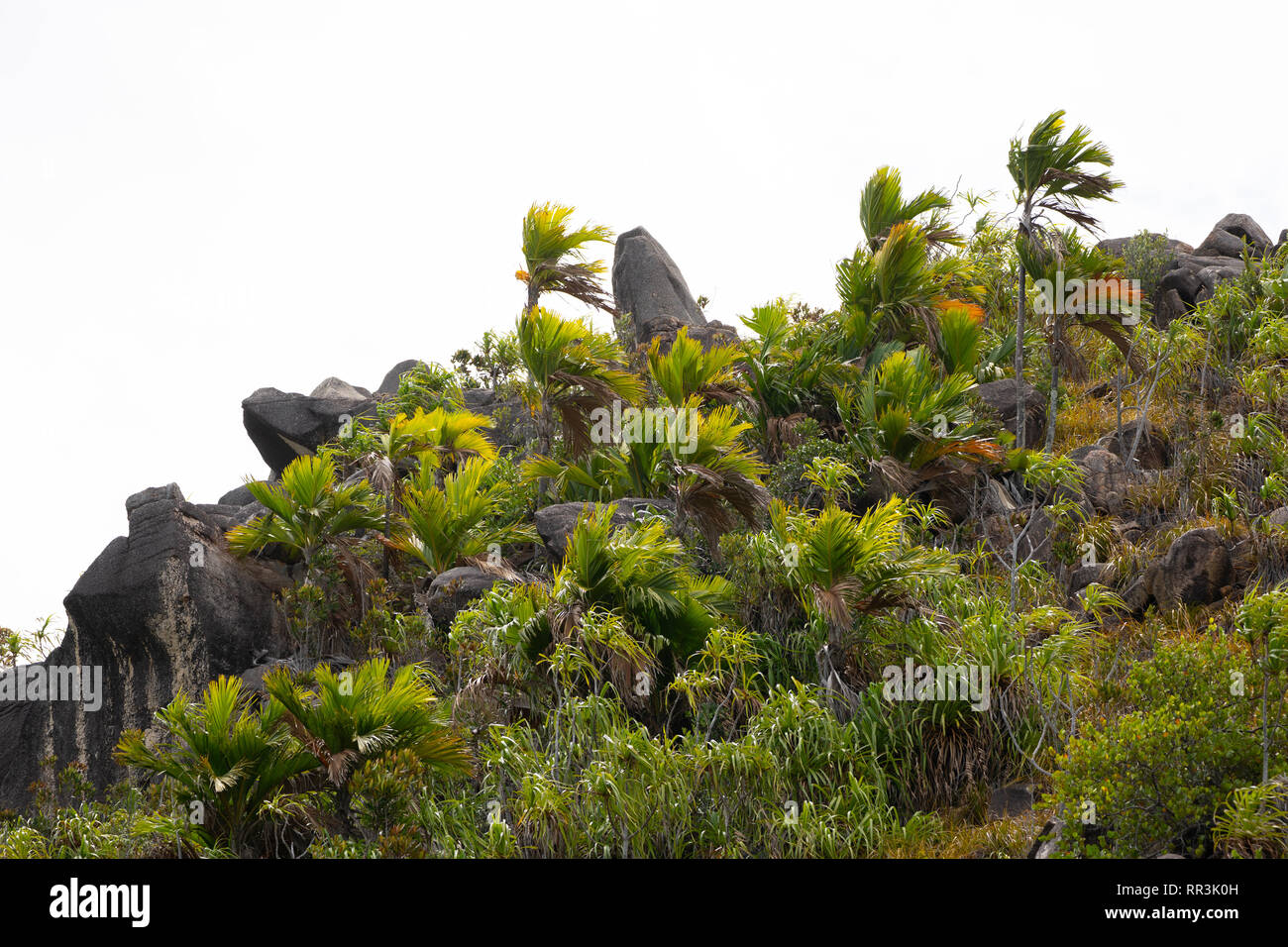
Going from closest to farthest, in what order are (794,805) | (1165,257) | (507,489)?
(794,805), (507,489), (1165,257)

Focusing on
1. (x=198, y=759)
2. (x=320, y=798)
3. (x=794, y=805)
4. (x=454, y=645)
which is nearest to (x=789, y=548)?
(x=794, y=805)

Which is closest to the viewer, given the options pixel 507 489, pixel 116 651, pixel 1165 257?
pixel 116 651

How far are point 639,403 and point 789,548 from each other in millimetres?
5360

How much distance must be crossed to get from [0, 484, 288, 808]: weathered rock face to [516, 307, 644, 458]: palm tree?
471cm

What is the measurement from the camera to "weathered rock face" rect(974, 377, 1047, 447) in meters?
17.1

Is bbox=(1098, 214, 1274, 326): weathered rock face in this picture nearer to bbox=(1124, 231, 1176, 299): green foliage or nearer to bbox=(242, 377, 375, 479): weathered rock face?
bbox=(1124, 231, 1176, 299): green foliage

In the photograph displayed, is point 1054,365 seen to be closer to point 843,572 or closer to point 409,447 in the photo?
point 843,572

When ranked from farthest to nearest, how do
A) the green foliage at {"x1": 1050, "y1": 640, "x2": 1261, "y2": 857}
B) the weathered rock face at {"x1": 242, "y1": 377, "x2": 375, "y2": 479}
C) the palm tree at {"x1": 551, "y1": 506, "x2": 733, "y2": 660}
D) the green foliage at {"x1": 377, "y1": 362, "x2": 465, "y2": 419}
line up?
the weathered rock face at {"x1": 242, "y1": 377, "x2": 375, "y2": 479}
the green foliage at {"x1": 377, "y1": 362, "x2": 465, "y2": 419}
the palm tree at {"x1": 551, "y1": 506, "x2": 733, "y2": 660}
the green foliage at {"x1": 1050, "y1": 640, "x2": 1261, "y2": 857}

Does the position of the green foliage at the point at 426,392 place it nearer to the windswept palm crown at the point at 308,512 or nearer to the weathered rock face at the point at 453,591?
the windswept palm crown at the point at 308,512

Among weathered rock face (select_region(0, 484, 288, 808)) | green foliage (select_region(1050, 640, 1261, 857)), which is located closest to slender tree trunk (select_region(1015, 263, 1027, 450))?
green foliage (select_region(1050, 640, 1261, 857))

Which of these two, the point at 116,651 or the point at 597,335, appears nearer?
the point at 116,651

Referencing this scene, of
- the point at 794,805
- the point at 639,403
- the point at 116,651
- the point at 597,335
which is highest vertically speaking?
the point at 597,335

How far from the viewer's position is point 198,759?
988cm

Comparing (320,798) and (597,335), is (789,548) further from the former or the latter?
(597,335)
